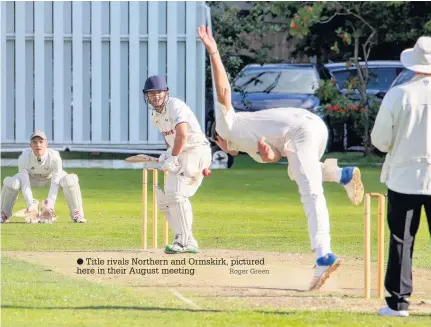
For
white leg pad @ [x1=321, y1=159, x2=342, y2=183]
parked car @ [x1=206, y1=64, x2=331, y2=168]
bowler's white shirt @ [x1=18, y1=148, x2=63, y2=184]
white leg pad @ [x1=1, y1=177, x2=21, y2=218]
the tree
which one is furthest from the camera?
parked car @ [x1=206, y1=64, x2=331, y2=168]

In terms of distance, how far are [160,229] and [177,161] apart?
134 inches

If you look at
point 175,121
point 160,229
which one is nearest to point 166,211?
point 175,121

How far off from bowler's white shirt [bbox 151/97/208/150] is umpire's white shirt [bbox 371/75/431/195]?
395 cm

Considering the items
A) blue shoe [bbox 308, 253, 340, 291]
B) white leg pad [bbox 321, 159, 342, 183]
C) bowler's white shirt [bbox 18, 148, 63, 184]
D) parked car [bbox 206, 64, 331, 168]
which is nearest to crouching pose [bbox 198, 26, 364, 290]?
blue shoe [bbox 308, 253, 340, 291]

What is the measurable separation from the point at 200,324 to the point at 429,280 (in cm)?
327

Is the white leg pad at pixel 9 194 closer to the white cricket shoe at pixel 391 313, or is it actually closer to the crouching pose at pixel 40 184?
the crouching pose at pixel 40 184

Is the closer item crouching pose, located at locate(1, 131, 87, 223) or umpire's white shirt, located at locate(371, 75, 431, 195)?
umpire's white shirt, located at locate(371, 75, 431, 195)

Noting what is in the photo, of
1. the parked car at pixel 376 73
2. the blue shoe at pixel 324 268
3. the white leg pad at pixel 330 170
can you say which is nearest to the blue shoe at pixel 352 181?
the white leg pad at pixel 330 170

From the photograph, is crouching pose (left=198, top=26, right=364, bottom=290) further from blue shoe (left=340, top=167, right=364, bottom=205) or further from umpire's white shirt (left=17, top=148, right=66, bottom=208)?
umpire's white shirt (left=17, top=148, right=66, bottom=208)

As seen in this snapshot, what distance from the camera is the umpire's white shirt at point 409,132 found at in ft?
32.5

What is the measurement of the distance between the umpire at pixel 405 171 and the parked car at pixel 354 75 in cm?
1894

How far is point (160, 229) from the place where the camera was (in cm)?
A: 1708

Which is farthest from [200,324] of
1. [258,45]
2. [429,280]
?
[258,45]

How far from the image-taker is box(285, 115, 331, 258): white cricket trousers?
11.1m
